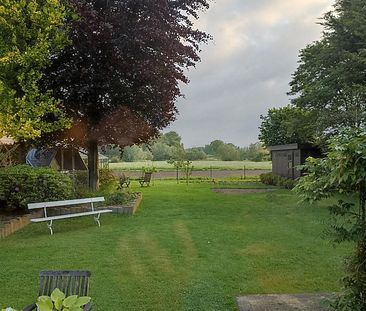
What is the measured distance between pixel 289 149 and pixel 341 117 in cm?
832

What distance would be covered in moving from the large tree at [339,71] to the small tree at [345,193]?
11026 mm

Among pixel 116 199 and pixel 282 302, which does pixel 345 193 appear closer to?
pixel 282 302

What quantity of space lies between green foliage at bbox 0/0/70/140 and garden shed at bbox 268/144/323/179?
13.3 metres

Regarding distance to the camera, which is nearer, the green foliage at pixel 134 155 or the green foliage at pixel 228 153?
the green foliage at pixel 228 153

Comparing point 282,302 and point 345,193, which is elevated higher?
point 345,193

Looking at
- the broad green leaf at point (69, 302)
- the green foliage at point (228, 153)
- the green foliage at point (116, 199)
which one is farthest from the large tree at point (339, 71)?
the green foliage at point (228, 153)

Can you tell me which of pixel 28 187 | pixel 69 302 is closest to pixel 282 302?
pixel 69 302

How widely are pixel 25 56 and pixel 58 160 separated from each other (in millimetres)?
13569

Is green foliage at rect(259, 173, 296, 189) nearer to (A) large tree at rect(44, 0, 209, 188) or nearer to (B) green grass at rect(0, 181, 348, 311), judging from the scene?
(A) large tree at rect(44, 0, 209, 188)

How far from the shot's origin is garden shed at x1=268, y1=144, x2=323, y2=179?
842 inches

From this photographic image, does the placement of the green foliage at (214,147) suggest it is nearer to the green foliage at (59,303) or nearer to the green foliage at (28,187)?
the green foliage at (28,187)

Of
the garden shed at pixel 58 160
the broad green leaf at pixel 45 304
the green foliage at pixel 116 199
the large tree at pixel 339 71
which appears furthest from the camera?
the garden shed at pixel 58 160

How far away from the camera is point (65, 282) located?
348 cm

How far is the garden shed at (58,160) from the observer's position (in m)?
20.3
